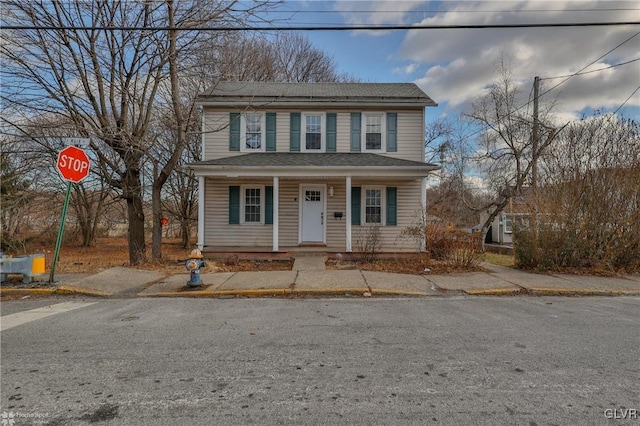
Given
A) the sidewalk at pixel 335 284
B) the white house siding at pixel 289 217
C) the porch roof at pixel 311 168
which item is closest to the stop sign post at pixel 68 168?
the sidewalk at pixel 335 284

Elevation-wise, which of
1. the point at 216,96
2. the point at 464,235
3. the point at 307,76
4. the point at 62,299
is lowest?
the point at 62,299

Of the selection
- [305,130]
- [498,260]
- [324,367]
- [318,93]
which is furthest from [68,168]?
[498,260]

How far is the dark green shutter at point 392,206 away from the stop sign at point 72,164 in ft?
30.3

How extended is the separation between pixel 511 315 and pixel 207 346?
176 inches

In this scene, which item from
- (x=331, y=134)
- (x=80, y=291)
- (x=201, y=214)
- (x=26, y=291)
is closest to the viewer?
(x=26, y=291)

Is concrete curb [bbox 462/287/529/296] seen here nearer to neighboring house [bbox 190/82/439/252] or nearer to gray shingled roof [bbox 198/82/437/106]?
neighboring house [bbox 190/82/439/252]

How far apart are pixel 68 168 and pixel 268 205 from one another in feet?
20.9

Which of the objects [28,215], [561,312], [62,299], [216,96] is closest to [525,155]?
[561,312]

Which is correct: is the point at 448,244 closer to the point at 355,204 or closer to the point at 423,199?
the point at 423,199

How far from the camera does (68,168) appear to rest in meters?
6.73

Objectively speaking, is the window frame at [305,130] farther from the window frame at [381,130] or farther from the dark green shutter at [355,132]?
the window frame at [381,130]

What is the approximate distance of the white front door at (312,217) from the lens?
12.1 m

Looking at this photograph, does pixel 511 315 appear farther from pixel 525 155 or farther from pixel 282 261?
pixel 525 155

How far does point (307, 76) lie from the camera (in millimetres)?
27766
